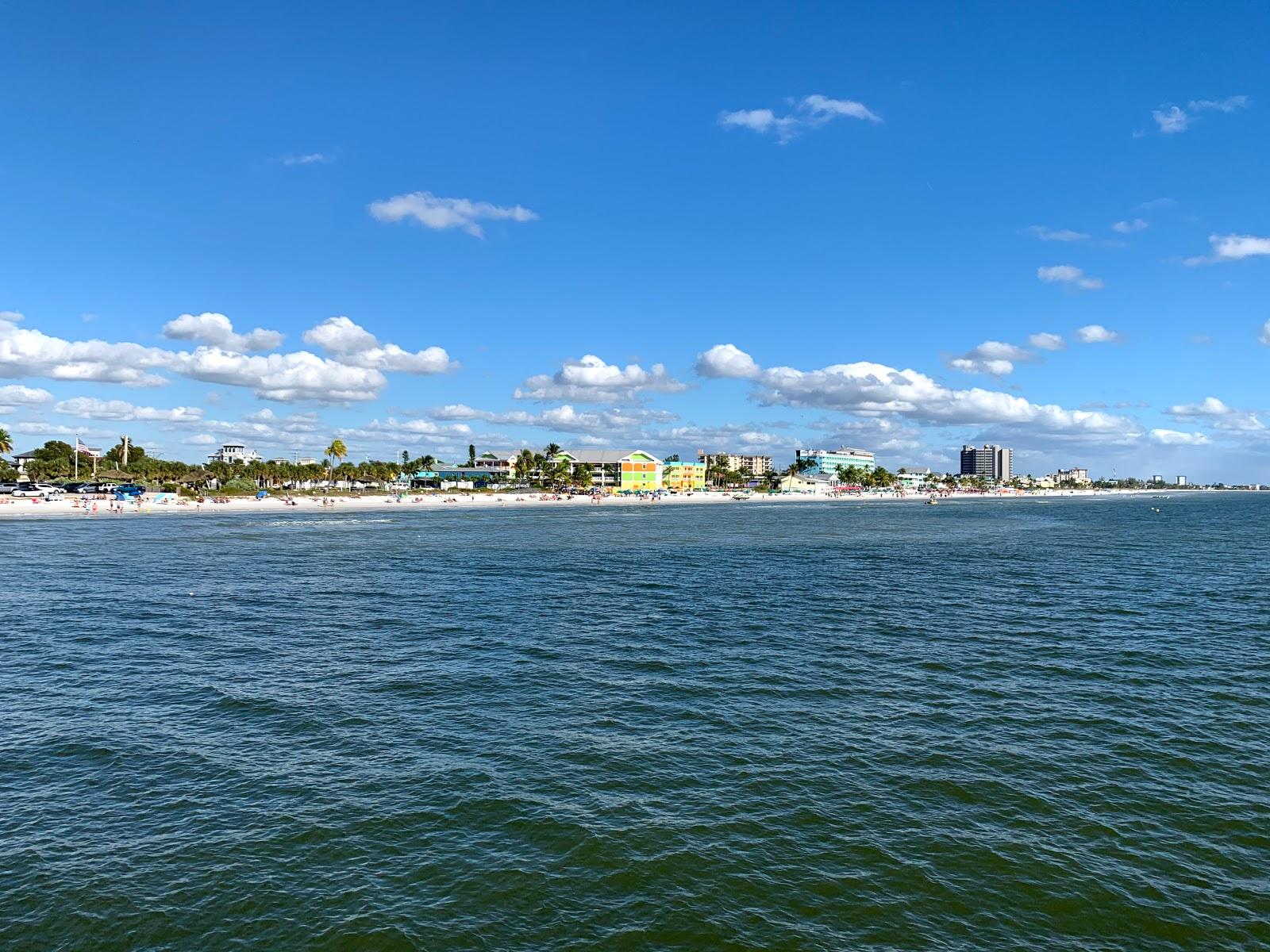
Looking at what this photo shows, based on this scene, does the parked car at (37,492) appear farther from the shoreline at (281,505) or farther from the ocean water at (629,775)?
the ocean water at (629,775)

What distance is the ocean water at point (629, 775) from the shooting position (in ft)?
40.7

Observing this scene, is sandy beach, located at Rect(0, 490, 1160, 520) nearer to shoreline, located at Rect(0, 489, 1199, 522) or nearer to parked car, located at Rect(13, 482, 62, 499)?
shoreline, located at Rect(0, 489, 1199, 522)

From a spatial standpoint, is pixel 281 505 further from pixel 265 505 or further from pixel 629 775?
pixel 629 775

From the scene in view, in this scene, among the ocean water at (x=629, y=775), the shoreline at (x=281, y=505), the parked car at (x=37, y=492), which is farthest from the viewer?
the parked car at (x=37, y=492)

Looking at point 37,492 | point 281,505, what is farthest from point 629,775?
point 37,492

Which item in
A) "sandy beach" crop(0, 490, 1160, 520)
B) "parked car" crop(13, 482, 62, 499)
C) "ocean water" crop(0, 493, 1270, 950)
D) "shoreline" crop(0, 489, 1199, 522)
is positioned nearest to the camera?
"ocean water" crop(0, 493, 1270, 950)

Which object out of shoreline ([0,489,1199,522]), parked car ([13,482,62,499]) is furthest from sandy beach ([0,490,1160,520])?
parked car ([13,482,62,499])

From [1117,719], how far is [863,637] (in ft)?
39.0

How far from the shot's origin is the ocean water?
12414mm

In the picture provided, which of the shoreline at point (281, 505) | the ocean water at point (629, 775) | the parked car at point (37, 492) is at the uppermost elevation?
the parked car at point (37, 492)

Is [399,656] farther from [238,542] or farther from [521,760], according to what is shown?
[238,542]

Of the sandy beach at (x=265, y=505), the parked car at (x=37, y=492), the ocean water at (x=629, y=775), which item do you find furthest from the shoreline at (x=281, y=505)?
the ocean water at (x=629, y=775)

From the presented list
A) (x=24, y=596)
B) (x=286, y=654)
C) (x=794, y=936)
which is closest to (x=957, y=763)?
(x=794, y=936)

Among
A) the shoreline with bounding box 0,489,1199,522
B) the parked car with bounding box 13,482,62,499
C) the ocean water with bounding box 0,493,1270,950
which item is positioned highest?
the parked car with bounding box 13,482,62,499
